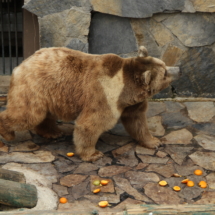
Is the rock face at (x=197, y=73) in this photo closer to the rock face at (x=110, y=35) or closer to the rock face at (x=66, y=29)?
the rock face at (x=110, y=35)

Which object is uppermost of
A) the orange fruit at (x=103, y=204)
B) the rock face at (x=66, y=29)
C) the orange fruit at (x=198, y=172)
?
the rock face at (x=66, y=29)

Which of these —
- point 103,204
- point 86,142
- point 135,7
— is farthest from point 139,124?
point 135,7

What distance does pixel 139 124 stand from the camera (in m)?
5.71

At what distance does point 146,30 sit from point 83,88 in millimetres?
2150

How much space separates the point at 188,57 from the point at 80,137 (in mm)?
2754

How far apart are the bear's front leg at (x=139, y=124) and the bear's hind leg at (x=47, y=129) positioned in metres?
1.08

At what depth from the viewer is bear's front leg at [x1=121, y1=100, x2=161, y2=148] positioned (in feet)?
18.4

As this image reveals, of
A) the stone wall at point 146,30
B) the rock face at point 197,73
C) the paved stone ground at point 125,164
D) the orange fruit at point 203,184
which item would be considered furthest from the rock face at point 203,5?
the orange fruit at point 203,184

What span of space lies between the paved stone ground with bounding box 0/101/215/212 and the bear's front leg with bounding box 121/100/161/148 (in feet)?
0.41

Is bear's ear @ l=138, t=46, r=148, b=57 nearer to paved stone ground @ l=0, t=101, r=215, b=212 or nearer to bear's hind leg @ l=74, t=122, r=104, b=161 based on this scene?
bear's hind leg @ l=74, t=122, r=104, b=161

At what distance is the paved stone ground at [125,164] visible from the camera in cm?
457

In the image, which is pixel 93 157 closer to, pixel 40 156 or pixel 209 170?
pixel 40 156

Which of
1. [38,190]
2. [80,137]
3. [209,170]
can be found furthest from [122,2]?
[38,190]

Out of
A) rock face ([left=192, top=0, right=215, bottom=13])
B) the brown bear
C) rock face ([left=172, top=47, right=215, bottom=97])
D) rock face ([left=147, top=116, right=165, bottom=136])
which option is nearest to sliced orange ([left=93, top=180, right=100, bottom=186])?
the brown bear
